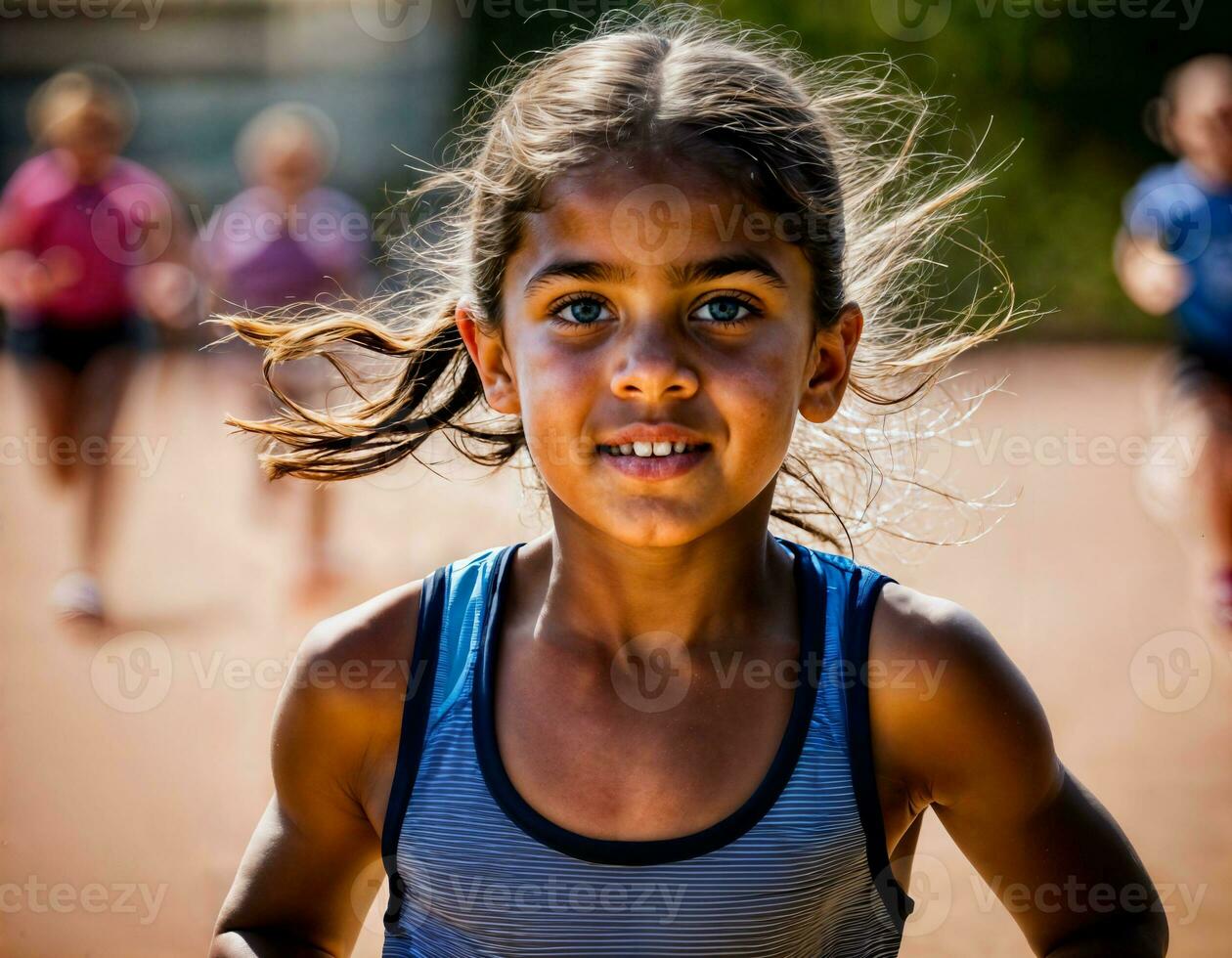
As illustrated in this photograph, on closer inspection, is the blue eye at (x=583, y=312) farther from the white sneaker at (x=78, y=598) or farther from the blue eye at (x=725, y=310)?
the white sneaker at (x=78, y=598)

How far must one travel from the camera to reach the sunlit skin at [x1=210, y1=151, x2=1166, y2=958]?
6.85 ft

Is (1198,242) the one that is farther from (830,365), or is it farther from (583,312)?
(583,312)

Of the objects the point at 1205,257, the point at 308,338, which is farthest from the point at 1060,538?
the point at 308,338

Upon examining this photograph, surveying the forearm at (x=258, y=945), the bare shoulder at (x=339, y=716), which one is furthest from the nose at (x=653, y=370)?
the forearm at (x=258, y=945)

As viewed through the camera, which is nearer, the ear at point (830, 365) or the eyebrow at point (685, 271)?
the eyebrow at point (685, 271)

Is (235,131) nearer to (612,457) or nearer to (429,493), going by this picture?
(429,493)

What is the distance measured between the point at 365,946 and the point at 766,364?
245cm

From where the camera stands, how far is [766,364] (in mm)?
Answer: 2123

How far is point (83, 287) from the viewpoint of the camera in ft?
23.5

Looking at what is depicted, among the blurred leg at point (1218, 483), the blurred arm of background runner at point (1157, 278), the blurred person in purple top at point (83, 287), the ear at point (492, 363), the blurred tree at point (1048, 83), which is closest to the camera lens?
the ear at point (492, 363)

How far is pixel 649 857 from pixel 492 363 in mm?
854

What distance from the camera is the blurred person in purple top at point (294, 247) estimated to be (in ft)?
25.6

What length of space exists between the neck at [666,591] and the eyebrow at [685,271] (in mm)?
370

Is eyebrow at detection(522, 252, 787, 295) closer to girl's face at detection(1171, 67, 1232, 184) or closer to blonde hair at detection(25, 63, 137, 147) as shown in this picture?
girl's face at detection(1171, 67, 1232, 184)
